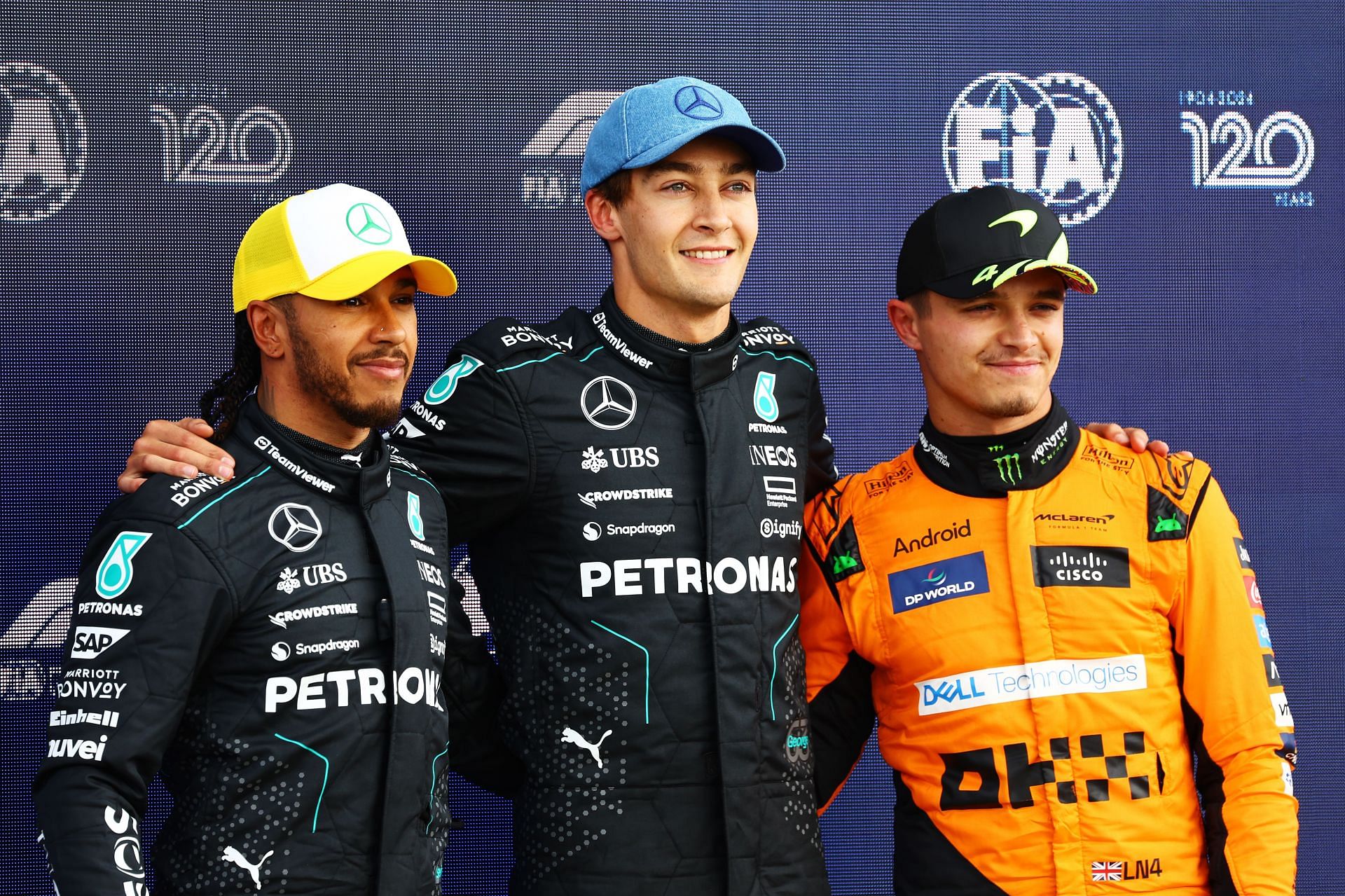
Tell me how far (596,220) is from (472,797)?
1.25 meters

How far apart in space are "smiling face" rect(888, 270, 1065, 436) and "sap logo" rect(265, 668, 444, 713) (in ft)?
3.05

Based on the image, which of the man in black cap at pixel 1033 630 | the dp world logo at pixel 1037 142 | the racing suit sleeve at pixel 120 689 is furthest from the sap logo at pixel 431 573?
the dp world logo at pixel 1037 142

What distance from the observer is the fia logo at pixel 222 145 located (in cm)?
277

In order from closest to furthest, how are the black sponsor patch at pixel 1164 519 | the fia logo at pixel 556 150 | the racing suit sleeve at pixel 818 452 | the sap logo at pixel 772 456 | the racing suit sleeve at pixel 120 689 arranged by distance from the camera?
the racing suit sleeve at pixel 120 689
the black sponsor patch at pixel 1164 519
the sap logo at pixel 772 456
the racing suit sleeve at pixel 818 452
the fia logo at pixel 556 150

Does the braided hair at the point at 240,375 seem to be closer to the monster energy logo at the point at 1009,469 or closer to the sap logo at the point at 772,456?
the sap logo at the point at 772,456

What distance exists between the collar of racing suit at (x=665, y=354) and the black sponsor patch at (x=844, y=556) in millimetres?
326

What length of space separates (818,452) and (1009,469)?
16.2 inches

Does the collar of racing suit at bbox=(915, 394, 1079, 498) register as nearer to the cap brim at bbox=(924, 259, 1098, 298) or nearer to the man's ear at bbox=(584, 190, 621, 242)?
the cap brim at bbox=(924, 259, 1098, 298)

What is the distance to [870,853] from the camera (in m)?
2.95

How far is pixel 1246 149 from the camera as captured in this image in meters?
3.08

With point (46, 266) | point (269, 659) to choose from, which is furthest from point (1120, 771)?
point (46, 266)

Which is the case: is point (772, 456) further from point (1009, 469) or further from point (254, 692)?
point (254, 692)

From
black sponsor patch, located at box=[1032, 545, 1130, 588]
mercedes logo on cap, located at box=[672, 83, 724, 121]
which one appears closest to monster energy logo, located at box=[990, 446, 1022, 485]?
black sponsor patch, located at box=[1032, 545, 1130, 588]

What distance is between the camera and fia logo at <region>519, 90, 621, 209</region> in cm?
288
